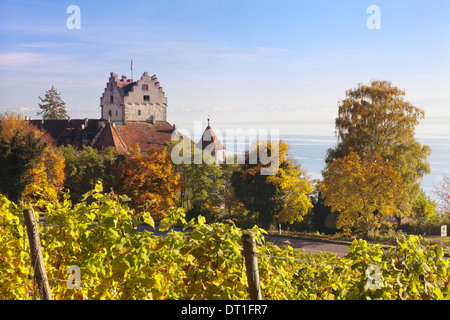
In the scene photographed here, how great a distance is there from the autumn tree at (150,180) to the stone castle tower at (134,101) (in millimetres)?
31275

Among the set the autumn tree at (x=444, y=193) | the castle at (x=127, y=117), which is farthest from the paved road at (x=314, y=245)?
the castle at (x=127, y=117)

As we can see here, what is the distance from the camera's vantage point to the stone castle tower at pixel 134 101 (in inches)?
2719

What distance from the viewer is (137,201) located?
35219 millimetres

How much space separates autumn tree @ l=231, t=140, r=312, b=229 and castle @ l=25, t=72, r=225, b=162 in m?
26.2

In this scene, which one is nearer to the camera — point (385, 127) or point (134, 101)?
point (385, 127)

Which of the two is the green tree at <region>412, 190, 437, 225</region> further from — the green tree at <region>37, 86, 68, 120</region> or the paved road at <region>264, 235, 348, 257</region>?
the green tree at <region>37, 86, 68, 120</region>

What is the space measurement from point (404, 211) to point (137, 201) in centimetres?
2096

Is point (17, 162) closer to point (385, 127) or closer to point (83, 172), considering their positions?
point (83, 172)

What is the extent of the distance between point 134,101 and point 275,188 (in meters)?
39.5

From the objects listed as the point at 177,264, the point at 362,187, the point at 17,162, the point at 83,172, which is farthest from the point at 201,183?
the point at 177,264

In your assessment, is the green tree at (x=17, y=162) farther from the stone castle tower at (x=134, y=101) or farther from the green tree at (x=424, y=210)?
the stone castle tower at (x=134, y=101)

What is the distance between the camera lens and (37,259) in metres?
4.52
